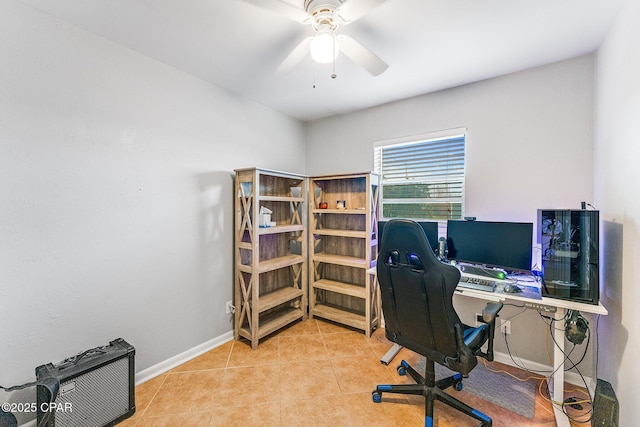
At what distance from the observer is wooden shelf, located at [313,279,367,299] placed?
115 inches

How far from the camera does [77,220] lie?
1.81 metres

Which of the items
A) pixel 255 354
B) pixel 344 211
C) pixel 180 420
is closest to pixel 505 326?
pixel 344 211

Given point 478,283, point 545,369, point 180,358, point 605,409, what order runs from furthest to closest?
1. point 180,358
2. point 545,369
3. point 478,283
4. point 605,409

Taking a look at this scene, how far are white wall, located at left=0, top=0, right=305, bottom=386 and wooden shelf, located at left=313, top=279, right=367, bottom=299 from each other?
3.64 ft

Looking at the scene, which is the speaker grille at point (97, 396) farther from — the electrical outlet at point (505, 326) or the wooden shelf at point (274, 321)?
the electrical outlet at point (505, 326)

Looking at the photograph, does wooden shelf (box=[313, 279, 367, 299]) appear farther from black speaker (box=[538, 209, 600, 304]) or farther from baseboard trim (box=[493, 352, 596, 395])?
black speaker (box=[538, 209, 600, 304])

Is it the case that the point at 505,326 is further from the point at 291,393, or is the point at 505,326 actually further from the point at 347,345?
the point at 291,393

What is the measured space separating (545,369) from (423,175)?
6.52ft

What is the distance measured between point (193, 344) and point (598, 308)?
3.05 meters

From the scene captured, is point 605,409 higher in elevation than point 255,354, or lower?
higher

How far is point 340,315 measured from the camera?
3100 mm

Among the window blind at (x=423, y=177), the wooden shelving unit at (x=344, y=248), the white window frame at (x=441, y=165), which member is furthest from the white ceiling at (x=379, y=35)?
the wooden shelving unit at (x=344, y=248)

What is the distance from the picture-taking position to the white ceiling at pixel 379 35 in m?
1.58

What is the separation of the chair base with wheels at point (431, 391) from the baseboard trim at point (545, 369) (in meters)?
0.68
